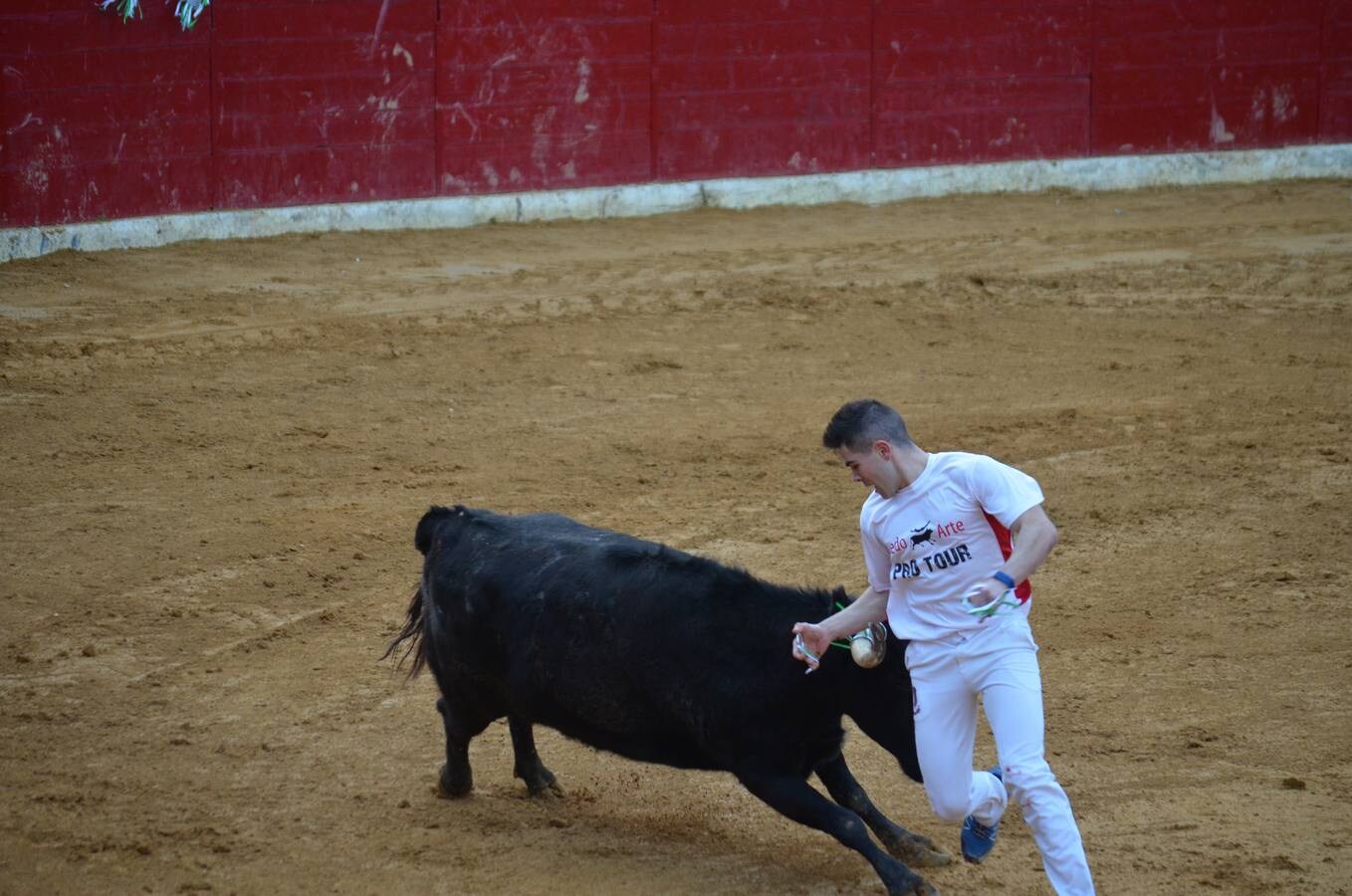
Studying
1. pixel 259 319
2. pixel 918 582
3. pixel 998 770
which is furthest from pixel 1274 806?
pixel 259 319

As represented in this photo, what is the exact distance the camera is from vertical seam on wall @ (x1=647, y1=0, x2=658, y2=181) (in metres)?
16.4

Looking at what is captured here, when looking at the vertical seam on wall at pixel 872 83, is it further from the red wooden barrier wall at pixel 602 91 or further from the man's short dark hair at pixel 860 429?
the man's short dark hair at pixel 860 429

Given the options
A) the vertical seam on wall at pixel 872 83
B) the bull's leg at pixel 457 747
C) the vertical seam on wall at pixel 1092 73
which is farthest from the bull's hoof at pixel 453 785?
the vertical seam on wall at pixel 1092 73

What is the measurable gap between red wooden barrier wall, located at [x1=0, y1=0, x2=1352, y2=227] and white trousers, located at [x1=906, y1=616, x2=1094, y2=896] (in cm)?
1114

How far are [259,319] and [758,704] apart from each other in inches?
316

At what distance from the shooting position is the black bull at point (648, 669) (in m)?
5.02

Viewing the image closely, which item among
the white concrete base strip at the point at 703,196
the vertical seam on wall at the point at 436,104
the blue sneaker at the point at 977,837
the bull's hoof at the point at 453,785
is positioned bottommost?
the bull's hoof at the point at 453,785

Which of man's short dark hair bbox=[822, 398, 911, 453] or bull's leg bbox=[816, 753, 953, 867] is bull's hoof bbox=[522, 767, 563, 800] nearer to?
bull's leg bbox=[816, 753, 953, 867]

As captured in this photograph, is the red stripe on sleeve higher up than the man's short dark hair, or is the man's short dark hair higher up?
→ the man's short dark hair

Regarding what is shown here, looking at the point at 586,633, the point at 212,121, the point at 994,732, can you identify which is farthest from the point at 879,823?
the point at 212,121

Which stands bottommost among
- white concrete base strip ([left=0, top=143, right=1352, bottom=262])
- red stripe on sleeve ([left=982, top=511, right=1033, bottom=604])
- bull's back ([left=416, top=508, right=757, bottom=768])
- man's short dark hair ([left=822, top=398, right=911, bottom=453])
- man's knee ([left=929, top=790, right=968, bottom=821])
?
man's knee ([left=929, top=790, right=968, bottom=821])

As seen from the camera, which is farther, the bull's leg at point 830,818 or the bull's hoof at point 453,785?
the bull's hoof at point 453,785

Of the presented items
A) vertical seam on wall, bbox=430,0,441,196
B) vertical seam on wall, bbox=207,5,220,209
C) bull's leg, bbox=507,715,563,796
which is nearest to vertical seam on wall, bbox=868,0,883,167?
vertical seam on wall, bbox=430,0,441,196

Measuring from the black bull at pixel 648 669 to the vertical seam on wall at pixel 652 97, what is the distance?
11.1 metres
